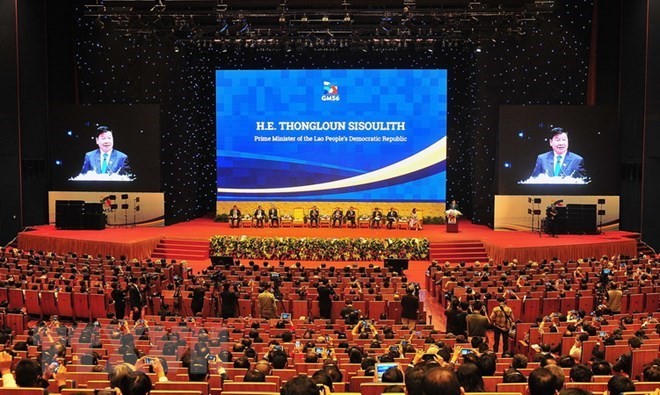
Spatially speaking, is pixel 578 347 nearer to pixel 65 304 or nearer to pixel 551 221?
pixel 65 304

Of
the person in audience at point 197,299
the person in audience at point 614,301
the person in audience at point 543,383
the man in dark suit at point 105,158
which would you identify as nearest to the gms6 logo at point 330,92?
the man in dark suit at point 105,158

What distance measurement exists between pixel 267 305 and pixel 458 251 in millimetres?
11692

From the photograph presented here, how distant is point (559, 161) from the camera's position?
97.7ft

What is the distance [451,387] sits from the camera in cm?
401

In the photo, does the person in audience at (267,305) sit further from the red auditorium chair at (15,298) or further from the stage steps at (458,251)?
the stage steps at (458,251)

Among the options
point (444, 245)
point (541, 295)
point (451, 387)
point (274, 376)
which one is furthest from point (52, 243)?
point (451, 387)

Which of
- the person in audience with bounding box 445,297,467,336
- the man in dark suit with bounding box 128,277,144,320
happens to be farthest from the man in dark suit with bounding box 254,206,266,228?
the person in audience with bounding box 445,297,467,336

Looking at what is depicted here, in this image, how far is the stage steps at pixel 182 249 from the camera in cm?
2692

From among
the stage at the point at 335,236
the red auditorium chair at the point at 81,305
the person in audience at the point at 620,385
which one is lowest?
the red auditorium chair at the point at 81,305

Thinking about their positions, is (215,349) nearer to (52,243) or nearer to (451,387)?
(451,387)

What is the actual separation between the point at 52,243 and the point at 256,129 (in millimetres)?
9642

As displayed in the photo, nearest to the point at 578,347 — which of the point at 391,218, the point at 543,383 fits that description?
the point at 543,383

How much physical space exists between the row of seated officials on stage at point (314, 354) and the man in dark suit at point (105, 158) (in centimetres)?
1151

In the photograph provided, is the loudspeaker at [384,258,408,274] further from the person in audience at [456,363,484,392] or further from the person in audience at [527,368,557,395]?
the person in audience at [527,368,557,395]
